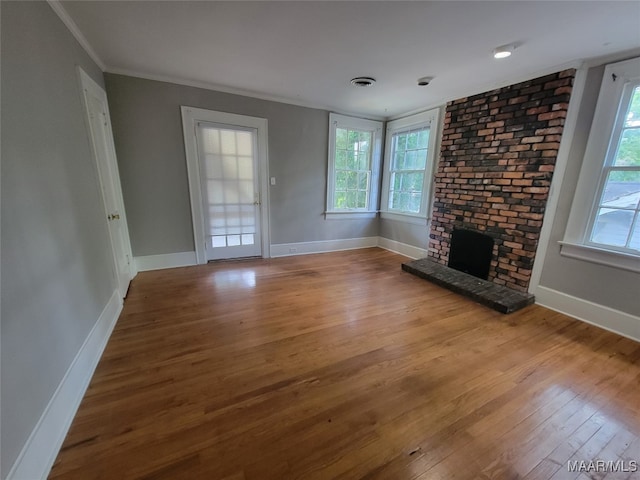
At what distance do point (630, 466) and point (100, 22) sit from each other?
4.33 m

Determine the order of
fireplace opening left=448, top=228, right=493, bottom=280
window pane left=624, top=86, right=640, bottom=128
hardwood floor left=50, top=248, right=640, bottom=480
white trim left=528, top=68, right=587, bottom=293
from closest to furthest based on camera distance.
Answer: hardwood floor left=50, top=248, right=640, bottom=480
window pane left=624, top=86, right=640, bottom=128
white trim left=528, top=68, right=587, bottom=293
fireplace opening left=448, top=228, right=493, bottom=280

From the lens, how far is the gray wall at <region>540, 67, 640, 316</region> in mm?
2330

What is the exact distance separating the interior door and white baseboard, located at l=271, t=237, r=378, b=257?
17.3 inches

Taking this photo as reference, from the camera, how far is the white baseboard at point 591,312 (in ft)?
7.52

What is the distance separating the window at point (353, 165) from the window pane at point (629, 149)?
3126 millimetres

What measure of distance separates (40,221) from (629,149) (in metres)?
4.34

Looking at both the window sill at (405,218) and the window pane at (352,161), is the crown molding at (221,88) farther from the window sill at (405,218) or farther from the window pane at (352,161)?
the window sill at (405,218)

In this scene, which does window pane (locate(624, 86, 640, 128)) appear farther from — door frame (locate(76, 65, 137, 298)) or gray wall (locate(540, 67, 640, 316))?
door frame (locate(76, 65, 137, 298))

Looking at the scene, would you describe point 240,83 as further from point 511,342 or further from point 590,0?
point 511,342

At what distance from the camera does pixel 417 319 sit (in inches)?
99.9

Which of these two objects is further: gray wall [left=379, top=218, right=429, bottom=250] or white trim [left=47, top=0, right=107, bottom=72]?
gray wall [left=379, top=218, right=429, bottom=250]

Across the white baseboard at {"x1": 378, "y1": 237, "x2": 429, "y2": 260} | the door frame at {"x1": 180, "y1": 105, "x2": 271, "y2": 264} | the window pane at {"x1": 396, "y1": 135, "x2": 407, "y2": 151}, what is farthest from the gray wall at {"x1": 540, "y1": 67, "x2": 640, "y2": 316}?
the door frame at {"x1": 180, "y1": 105, "x2": 271, "y2": 264}

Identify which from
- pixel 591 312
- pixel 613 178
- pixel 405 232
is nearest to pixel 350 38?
pixel 613 178

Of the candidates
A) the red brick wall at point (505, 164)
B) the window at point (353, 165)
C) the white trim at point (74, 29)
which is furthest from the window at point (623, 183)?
the white trim at point (74, 29)
